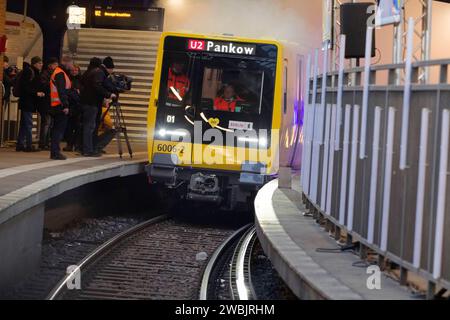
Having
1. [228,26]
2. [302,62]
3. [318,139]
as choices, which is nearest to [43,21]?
[228,26]

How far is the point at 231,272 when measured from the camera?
1049cm

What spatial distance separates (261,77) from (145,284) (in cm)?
568

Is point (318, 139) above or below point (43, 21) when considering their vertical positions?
below

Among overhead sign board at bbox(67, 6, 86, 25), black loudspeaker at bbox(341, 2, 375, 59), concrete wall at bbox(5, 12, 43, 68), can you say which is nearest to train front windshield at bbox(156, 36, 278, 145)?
black loudspeaker at bbox(341, 2, 375, 59)

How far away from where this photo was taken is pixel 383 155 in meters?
7.23

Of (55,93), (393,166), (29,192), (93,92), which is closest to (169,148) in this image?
(55,93)

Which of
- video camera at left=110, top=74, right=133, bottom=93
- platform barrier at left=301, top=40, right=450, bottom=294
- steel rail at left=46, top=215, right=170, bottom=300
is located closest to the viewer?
platform barrier at left=301, top=40, right=450, bottom=294

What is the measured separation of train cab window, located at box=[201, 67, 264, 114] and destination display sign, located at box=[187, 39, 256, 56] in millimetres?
293

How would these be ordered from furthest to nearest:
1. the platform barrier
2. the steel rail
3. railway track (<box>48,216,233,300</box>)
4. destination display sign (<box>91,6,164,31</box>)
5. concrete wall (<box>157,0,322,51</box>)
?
destination display sign (<box>91,6,164,31</box>) < concrete wall (<box>157,0,322,51</box>) < railway track (<box>48,216,233,300</box>) < the steel rail < the platform barrier

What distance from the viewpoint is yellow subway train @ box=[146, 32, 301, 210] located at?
1446 cm

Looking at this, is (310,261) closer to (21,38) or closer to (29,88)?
(29,88)

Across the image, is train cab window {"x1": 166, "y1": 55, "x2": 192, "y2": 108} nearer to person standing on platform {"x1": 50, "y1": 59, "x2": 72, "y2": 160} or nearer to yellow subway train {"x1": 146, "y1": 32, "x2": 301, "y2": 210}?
yellow subway train {"x1": 146, "y1": 32, "x2": 301, "y2": 210}

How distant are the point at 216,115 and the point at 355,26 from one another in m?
3.45
